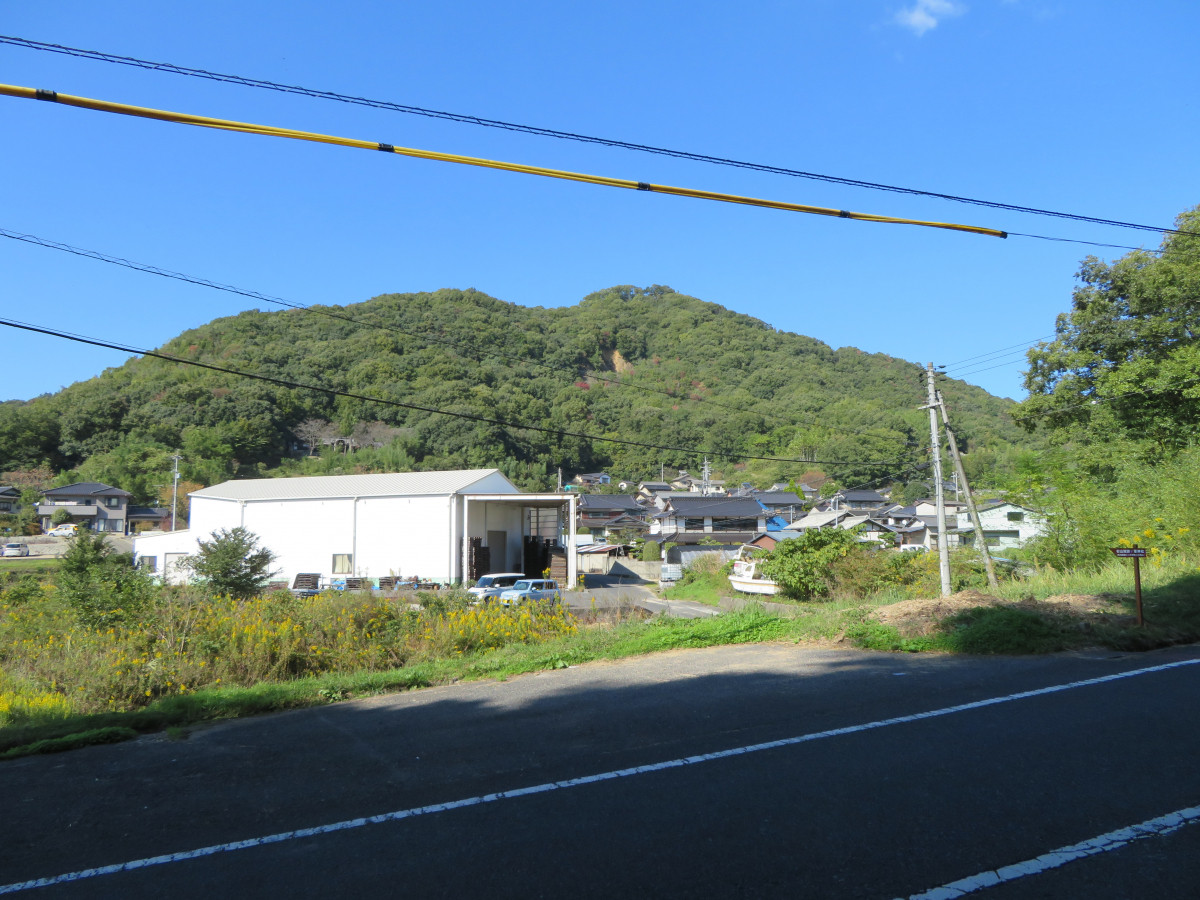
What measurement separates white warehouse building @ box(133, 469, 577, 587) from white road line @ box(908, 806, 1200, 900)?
26.0 m

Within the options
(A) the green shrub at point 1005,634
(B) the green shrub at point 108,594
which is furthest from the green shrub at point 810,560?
(B) the green shrub at point 108,594

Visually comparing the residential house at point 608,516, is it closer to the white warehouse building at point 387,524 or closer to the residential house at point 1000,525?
the white warehouse building at point 387,524

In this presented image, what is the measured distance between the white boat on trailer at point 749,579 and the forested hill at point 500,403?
49.4ft

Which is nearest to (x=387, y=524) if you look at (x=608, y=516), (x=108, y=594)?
(x=108, y=594)

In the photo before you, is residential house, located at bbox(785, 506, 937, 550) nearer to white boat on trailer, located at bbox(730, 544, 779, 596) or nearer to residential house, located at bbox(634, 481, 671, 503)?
white boat on trailer, located at bbox(730, 544, 779, 596)

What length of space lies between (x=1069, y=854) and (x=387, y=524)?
100 feet

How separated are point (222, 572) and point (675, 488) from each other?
80.5m

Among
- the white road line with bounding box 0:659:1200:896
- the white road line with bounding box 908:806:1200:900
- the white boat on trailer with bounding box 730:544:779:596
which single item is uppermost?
the white road line with bounding box 908:806:1200:900

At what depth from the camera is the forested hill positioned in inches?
1800

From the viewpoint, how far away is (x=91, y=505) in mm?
60875

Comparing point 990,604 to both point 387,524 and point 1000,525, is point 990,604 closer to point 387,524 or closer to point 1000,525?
point 387,524

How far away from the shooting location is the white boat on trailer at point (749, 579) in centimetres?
2605

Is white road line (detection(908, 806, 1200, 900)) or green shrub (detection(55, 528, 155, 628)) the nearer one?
white road line (detection(908, 806, 1200, 900))

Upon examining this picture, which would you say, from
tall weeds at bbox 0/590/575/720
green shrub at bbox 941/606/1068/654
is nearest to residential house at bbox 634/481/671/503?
tall weeds at bbox 0/590/575/720
